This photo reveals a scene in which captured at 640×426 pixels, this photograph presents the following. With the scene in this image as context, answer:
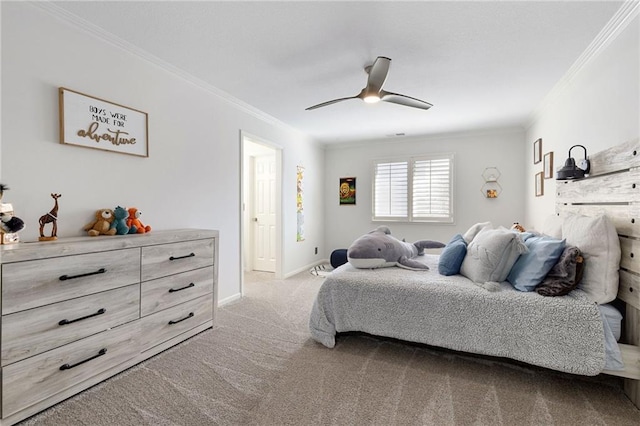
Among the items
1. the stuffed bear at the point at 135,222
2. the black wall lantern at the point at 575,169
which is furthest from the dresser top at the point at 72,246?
the black wall lantern at the point at 575,169

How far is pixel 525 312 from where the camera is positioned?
73.9 inches

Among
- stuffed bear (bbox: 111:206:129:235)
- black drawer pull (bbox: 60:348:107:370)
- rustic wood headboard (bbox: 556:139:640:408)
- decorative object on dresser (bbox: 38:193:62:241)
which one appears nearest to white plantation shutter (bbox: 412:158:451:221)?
rustic wood headboard (bbox: 556:139:640:408)

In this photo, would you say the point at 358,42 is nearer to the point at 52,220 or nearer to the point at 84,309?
the point at 52,220

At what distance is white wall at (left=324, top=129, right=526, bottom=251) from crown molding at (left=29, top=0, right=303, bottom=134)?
2439mm

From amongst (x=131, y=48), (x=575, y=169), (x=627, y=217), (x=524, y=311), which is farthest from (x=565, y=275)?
(x=131, y=48)

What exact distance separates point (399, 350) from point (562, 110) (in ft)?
9.66

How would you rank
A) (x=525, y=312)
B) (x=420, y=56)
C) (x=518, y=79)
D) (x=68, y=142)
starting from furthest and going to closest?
(x=518, y=79)
(x=420, y=56)
(x=68, y=142)
(x=525, y=312)

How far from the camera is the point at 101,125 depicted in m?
2.29

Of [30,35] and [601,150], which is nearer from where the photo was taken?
[30,35]

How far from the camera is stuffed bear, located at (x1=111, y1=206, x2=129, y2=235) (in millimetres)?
2266

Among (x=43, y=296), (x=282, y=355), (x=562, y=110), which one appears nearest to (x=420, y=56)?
(x=562, y=110)

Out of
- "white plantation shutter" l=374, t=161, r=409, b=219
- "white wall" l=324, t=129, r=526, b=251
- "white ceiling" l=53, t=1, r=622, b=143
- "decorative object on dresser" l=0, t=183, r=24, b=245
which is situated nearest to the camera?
"decorative object on dresser" l=0, t=183, r=24, b=245

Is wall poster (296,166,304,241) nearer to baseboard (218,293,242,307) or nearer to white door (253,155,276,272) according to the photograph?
white door (253,155,276,272)

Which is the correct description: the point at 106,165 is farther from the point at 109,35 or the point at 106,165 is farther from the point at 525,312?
the point at 525,312
